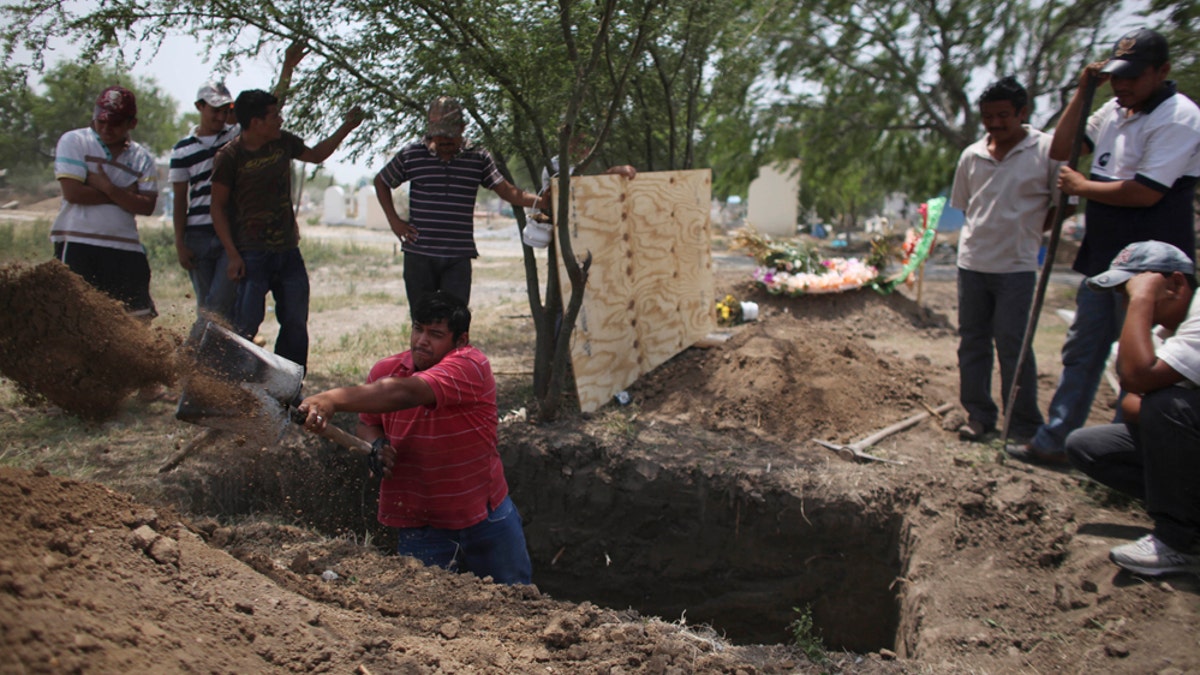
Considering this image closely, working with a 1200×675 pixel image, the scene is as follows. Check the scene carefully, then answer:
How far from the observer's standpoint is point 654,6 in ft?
15.6

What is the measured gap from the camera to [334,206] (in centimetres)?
3425

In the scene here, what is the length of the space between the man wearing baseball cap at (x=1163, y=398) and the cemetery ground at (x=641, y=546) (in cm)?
14

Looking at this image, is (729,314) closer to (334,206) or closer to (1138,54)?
(1138,54)

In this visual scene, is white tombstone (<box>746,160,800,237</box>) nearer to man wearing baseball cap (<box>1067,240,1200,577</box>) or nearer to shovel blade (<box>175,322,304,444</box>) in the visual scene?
man wearing baseball cap (<box>1067,240,1200,577</box>)

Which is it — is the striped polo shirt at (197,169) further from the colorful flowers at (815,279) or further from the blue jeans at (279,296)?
the colorful flowers at (815,279)

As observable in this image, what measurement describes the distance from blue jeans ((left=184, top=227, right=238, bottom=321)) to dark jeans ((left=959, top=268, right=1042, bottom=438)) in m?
4.25

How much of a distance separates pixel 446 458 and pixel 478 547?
17.2 inches

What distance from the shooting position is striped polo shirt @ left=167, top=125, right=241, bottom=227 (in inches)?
190

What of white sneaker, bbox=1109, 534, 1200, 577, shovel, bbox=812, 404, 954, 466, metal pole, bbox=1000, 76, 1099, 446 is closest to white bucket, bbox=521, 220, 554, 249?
shovel, bbox=812, 404, 954, 466

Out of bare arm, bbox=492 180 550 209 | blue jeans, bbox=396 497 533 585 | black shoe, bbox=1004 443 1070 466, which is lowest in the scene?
blue jeans, bbox=396 497 533 585

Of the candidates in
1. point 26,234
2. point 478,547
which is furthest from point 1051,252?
point 26,234

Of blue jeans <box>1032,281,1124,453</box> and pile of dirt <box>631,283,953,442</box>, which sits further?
pile of dirt <box>631,283,953,442</box>

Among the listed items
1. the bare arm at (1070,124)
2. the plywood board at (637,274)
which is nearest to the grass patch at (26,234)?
the plywood board at (637,274)

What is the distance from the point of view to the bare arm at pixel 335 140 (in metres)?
4.89
